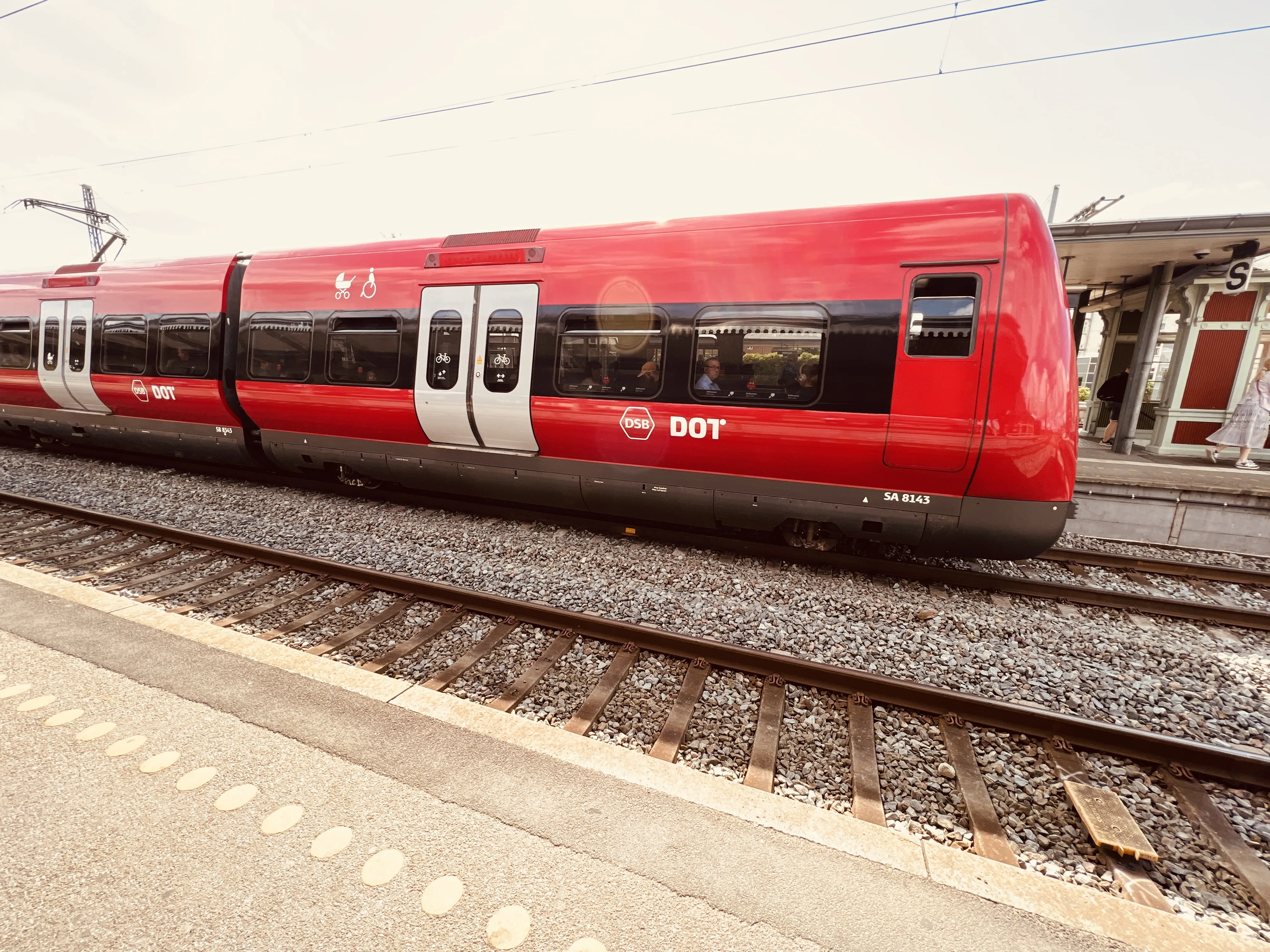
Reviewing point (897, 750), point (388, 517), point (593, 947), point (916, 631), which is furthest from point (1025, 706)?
point (388, 517)

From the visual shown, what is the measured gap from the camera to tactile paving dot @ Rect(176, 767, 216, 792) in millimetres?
2453

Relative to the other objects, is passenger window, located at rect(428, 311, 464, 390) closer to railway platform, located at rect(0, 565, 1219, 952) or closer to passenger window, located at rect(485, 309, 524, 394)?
passenger window, located at rect(485, 309, 524, 394)

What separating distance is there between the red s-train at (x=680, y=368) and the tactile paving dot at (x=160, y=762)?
4.23 metres

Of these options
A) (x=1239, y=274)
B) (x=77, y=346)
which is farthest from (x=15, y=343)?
(x=1239, y=274)

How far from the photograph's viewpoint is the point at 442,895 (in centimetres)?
202

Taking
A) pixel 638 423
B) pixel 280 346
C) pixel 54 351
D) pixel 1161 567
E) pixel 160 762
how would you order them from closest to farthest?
pixel 160 762 → pixel 638 423 → pixel 1161 567 → pixel 280 346 → pixel 54 351

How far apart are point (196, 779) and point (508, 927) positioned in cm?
166

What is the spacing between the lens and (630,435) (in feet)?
19.6

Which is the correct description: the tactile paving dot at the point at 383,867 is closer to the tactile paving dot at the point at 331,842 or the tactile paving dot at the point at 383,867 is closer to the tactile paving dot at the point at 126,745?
the tactile paving dot at the point at 331,842

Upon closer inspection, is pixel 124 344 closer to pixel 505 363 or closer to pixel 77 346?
pixel 77 346

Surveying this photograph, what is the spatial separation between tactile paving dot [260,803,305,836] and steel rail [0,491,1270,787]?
2.10 m

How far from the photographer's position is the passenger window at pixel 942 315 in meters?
4.77

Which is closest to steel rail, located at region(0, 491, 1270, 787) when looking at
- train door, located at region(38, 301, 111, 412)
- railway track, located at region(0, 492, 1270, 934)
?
railway track, located at region(0, 492, 1270, 934)

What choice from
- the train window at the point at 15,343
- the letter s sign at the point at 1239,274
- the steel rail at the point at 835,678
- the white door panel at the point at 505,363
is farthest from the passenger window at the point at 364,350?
the letter s sign at the point at 1239,274
